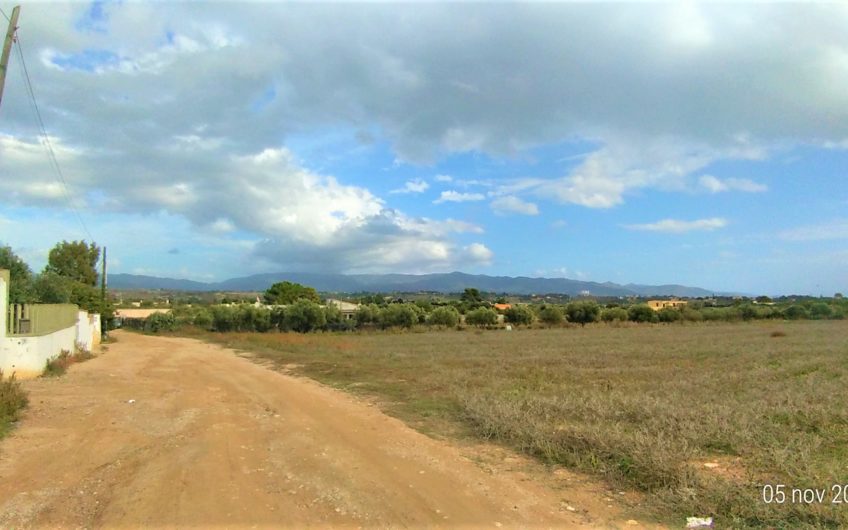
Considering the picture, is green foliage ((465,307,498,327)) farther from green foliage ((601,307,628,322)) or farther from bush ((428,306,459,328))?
green foliage ((601,307,628,322))

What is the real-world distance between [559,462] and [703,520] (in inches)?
94.9

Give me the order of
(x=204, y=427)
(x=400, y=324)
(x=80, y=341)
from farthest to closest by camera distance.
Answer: (x=400, y=324) < (x=80, y=341) < (x=204, y=427)

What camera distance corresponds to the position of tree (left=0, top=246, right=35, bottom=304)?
85.1 feet

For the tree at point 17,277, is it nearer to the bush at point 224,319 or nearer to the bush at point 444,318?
the bush at point 224,319

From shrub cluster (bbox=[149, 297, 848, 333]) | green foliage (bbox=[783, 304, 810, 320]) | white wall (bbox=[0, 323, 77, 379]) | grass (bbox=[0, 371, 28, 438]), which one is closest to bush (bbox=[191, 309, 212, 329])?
shrub cluster (bbox=[149, 297, 848, 333])

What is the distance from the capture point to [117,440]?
359 inches

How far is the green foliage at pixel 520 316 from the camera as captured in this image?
234 feet

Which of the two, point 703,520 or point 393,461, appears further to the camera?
point 393,461

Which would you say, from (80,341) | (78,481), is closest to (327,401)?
(78,481)

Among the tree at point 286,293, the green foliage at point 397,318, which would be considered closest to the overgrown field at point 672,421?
the green foliage at point 397,318

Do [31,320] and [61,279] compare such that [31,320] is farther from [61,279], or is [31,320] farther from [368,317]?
[368,317]

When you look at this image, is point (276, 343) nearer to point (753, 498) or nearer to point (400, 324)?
point (400, 324)

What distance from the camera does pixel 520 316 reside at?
7188cm

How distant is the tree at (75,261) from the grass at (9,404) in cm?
5070
